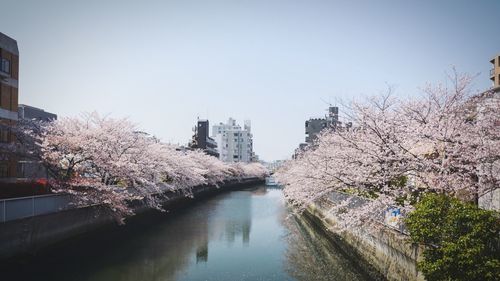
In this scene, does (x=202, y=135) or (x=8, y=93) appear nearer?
(x=8, y=93)

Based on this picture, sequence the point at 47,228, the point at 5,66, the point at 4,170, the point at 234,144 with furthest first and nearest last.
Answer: the point at 234,144 < the point at 5,66 < the point at 4,170 < the point at 47,228

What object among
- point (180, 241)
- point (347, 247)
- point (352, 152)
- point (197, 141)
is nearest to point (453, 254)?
point (352, 152)

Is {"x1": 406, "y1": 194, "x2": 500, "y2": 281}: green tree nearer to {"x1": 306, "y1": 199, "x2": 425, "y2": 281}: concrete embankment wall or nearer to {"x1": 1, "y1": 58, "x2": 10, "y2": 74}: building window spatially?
{"x1": 306, "y1": 199, "x2": 425, "y2": 281}: concrete embankment wall

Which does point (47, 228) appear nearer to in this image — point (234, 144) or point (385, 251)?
point (385, 251)

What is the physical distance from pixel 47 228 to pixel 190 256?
6.70m

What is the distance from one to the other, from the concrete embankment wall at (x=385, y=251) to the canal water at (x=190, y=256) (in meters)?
0.73

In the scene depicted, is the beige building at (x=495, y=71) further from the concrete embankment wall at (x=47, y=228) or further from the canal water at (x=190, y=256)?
the concrete embankment wall at (x=47, y=228)

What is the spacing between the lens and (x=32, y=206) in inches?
566

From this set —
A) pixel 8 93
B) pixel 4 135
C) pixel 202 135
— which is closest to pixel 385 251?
pixel 4 135

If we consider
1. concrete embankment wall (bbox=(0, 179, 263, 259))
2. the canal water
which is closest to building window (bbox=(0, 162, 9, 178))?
concrete embankment wall (bbox=(0, 179, 263, 259))

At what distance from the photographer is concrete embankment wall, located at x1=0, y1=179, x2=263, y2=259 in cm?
1309

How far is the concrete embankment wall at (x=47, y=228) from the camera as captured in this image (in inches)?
515

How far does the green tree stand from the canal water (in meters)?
5.69

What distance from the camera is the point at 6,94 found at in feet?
74.9
